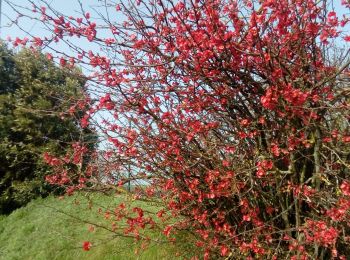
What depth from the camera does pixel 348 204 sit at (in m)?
3.12

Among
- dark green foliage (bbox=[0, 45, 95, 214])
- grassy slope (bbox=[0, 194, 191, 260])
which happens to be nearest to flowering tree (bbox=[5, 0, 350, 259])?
grassy slope (bbox=[0, 194, 191, 260])

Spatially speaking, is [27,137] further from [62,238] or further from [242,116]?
[242,116]

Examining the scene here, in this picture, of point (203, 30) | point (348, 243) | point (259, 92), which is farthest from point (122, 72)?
point (348, 243)

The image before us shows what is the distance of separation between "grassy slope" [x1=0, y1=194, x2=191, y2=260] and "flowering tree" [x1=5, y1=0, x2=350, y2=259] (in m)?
1.36

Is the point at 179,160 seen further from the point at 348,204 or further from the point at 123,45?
the point at 348,204

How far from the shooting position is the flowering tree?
3.47 meters

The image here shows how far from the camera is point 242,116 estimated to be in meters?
3.83

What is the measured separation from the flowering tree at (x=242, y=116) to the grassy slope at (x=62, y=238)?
4.47ft

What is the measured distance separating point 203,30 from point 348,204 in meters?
1.86

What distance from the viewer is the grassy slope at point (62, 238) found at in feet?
18.2

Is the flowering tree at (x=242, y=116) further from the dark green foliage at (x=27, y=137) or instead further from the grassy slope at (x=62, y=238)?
the dark green foliage at (x=27, y=137)

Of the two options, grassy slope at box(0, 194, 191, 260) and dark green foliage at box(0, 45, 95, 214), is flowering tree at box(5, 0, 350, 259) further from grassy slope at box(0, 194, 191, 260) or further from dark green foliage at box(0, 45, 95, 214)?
dark green foliage at box(0, 45, 95, 214)

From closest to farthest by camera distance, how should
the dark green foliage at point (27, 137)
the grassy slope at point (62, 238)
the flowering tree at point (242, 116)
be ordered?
the flowering tree at point (242, 116)
the grassy slope at point (62, 238)
the dark green foliage at point (27, 137)

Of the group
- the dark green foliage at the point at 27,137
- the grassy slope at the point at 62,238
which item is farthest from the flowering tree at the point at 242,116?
the dark green foliage at the point at 27,137
